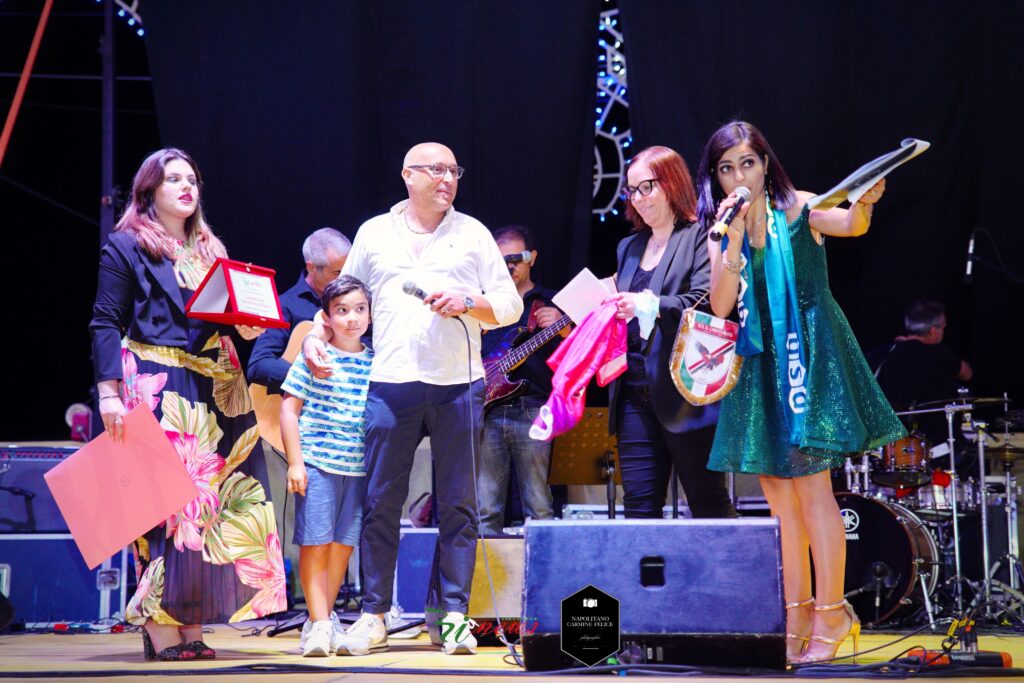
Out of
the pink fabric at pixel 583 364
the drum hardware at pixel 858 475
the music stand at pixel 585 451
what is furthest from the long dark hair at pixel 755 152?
the drum hardware at pixel 858 475

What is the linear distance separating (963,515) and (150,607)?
155 inches

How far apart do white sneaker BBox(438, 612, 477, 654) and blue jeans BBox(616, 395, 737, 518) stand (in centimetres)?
65

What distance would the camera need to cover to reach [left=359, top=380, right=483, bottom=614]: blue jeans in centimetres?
346

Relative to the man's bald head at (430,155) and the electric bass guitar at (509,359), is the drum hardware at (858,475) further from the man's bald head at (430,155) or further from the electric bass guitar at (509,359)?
the man's bald head at (430,155)

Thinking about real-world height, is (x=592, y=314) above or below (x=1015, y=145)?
below

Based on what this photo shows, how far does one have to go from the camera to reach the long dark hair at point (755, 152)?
3053 millimetres

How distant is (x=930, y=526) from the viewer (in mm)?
5344

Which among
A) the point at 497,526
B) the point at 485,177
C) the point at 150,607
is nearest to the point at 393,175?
the point at 485,177

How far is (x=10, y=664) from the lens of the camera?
3293 millimetres

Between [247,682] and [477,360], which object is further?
[477,360]

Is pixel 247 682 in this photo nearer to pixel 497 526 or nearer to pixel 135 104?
pixel 497 526

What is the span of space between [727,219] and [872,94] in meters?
2.89

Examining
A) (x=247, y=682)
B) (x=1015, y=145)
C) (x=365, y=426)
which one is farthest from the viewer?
(x=1015, y=145)

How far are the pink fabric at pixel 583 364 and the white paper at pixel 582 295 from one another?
3 centimetres
